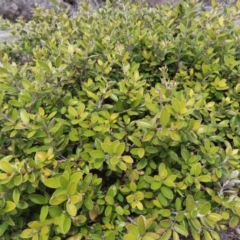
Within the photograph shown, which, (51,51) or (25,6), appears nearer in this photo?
(51,51)

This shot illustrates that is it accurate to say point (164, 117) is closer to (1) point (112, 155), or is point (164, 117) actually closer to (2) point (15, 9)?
(1) point (112, 155)

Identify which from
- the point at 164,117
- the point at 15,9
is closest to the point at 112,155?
the point at 164,117

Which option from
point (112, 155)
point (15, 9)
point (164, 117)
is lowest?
point (15, 9)

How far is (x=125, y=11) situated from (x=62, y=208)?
6.07 ft

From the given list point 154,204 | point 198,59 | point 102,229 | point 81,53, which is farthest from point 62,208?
point 198,59

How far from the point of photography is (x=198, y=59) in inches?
88.9

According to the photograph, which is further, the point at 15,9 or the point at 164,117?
the point at 15,9

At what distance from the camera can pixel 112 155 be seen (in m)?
1.46

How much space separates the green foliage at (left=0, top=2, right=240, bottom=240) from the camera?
1.40 metres

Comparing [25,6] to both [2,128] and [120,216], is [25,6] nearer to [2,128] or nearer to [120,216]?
[2,128]

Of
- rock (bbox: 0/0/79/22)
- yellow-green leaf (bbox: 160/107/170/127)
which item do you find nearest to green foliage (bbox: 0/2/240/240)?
yellow-green leaf (bbox: 160/107/170/127)

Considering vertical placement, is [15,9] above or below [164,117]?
below

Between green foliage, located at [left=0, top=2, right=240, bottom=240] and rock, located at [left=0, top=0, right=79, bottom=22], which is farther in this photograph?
rock, located at [left=0, top=0, right=79, bottom=22]

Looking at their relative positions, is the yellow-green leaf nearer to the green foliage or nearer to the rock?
the green foliage
